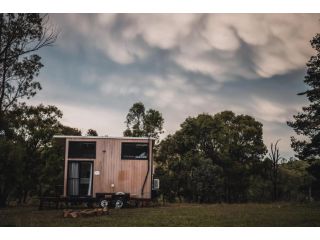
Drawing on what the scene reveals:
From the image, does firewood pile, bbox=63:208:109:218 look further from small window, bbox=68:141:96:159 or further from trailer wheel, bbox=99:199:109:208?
small window, bbox=68:141:96:159

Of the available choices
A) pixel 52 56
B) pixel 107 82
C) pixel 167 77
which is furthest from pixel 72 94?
pixel 167 77

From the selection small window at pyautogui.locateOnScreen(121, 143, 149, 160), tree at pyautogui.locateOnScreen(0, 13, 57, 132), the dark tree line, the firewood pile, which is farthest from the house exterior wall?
the firewood pile

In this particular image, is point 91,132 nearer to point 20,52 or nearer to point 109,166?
point 109,166

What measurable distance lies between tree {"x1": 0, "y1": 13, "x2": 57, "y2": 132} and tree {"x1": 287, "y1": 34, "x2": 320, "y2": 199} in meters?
15.9

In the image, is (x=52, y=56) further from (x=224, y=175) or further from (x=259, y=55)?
(x=224, y=175)

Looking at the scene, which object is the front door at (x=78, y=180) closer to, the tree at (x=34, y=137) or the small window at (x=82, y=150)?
the small window at (x=82, y=150)

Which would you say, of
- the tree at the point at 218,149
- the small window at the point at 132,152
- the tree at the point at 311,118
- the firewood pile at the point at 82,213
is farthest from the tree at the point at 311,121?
the firewood pile at the point at 82,213

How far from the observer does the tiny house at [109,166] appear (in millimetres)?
22844

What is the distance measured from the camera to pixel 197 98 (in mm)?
28953

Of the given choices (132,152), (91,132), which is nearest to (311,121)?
(132,152)

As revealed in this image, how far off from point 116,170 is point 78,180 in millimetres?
2128

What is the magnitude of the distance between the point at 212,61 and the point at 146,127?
670 inches

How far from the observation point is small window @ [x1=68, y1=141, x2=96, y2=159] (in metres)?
23.0

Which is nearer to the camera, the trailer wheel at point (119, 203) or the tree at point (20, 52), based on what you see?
the tree at point (20, 52)
